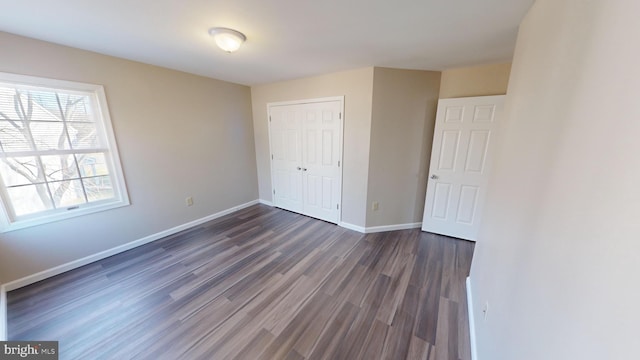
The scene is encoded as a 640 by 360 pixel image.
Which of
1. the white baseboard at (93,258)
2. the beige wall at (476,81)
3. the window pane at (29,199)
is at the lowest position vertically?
the white baseboard at (93,258)

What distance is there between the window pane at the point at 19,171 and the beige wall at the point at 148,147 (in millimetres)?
466

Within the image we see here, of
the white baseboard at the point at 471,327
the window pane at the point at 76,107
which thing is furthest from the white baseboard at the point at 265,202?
the white baseboard at the point at 471,327

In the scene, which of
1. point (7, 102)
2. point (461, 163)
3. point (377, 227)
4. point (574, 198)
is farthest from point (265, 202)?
point (574, 198)

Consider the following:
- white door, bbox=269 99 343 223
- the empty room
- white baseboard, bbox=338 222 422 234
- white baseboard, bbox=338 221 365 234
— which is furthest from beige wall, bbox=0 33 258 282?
white baseboard, bbox=338 222 422 234

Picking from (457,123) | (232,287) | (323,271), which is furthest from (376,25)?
(232,287)

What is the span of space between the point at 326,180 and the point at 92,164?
2.84 metres

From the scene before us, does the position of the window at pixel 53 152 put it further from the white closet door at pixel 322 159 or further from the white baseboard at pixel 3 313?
the white closet door at pixel 322 159

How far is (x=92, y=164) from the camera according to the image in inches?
92.1

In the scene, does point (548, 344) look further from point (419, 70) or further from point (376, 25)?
point (419, 70)

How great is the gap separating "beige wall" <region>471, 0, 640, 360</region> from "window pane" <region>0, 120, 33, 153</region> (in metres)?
3.72

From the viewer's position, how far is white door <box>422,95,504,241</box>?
8.34 ft

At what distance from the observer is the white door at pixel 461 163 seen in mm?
2543

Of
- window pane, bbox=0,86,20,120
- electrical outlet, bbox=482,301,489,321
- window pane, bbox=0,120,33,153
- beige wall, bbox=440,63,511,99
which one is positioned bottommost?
electrical outlet, bbox=482,301,489,321

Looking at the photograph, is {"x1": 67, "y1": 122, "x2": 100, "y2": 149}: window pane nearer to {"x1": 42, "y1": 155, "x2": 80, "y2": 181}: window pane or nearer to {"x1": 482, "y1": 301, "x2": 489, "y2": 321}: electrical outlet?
{"x1": 42, "y1": 155, "x2": 80, "y2": 181}: window pane
